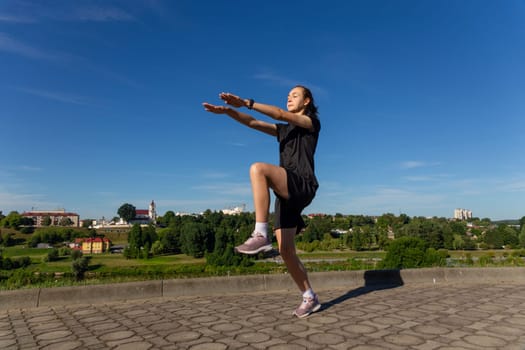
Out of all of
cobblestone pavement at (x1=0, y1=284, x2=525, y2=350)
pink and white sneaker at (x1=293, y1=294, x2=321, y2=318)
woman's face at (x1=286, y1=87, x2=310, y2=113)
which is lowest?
cobblestone pavement at (x1=0, y1=284, x2=525, y2=350)

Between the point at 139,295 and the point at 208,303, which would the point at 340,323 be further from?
the point at 139,295

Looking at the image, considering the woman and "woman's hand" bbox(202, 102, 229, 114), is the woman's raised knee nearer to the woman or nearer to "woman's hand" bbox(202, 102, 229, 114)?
the woman

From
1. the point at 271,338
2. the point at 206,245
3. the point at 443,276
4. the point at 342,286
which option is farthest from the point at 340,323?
the point at 206,245

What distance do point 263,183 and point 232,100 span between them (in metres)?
0.88

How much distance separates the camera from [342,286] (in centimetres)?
714

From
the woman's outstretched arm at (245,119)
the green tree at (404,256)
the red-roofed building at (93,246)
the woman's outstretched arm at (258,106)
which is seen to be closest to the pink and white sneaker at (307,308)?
the woman's outstretched arm at (245,119)

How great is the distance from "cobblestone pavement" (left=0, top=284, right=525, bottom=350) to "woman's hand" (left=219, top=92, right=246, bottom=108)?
2.26 metres

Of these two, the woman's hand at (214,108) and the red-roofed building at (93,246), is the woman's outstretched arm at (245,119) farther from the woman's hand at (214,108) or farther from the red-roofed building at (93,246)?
the red-roofed building at (93,246)

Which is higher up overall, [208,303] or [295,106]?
[295,106]

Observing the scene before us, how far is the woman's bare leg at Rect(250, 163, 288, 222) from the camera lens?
368 cm

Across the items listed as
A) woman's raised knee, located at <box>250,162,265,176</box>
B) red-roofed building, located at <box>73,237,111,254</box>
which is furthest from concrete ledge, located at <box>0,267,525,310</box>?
red-roofed building, located at <box>73,237,111,254</box>

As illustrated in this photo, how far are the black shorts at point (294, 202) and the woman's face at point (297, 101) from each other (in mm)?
888

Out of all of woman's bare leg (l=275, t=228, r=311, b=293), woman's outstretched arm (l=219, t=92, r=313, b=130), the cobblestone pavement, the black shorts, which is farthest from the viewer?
woman's bare leg (l=275, t=228, r=311, b=293)

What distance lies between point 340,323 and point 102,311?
323cm
